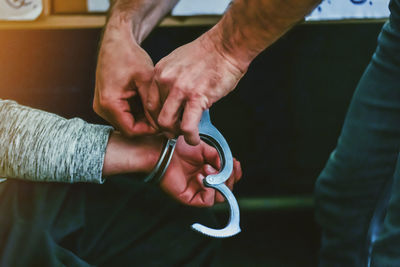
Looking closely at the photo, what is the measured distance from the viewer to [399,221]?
27.1 inches

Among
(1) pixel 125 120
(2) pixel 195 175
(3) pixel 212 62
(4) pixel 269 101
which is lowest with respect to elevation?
(4) pixel 269 101

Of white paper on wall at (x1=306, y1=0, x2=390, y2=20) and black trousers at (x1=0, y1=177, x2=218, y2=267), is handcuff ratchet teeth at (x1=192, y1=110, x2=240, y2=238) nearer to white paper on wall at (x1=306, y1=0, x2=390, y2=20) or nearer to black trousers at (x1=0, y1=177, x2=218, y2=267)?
black trousers at (x1=0, y1=177, x2=218, y2=267)

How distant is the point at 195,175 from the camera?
798 millimetres

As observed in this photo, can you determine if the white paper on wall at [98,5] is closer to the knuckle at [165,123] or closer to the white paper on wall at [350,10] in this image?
the white paper on wall at [350,10]

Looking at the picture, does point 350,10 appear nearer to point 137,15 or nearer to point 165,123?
point 137,15

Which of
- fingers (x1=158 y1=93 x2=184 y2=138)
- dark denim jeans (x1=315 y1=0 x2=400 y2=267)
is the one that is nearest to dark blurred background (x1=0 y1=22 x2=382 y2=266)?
dark denim jeans (x1=315 y1=0 x2=400 y2=267)

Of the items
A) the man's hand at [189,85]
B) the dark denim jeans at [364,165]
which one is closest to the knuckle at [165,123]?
the man's hand at [189,85]

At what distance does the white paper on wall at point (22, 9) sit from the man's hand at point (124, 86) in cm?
53

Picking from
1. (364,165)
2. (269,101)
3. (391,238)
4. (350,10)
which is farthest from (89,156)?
(350,10)

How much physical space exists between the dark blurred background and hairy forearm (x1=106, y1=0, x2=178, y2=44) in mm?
318

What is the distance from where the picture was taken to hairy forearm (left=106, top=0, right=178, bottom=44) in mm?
870

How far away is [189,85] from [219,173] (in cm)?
14

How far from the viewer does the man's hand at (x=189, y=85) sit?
0.61 meters

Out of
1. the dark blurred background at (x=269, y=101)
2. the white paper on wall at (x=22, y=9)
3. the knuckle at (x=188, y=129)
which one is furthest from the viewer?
the dark blurred background at (x=269, y=101)
